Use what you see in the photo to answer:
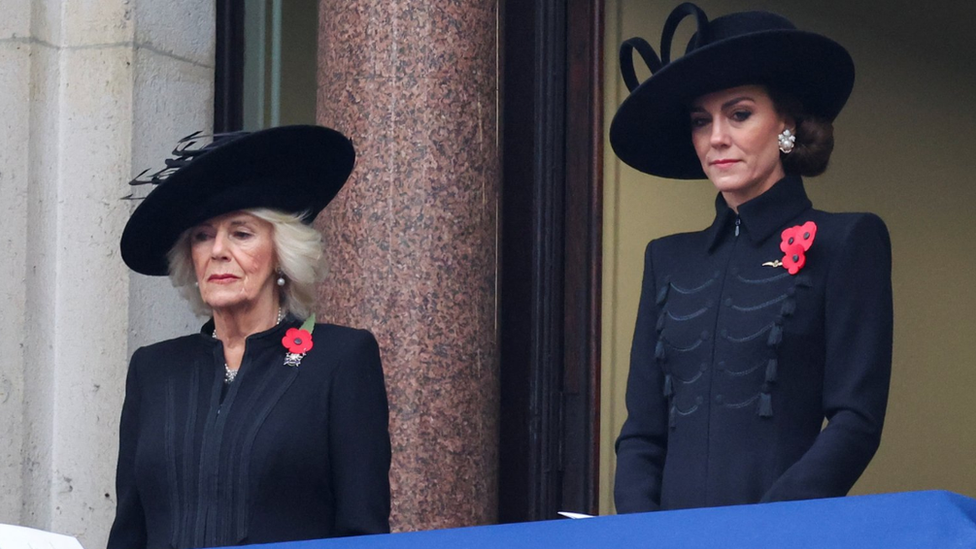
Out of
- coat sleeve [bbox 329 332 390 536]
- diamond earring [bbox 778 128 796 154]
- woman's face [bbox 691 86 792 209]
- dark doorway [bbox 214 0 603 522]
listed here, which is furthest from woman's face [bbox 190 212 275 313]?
dark doorway [bbox 214 0 603 522]

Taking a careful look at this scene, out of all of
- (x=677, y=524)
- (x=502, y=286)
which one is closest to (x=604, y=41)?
(x=502, y=286)

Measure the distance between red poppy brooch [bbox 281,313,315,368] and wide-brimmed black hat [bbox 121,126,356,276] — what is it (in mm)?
287

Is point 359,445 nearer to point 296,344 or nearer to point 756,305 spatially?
point 296,344

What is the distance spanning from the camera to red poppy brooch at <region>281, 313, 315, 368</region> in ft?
11.6

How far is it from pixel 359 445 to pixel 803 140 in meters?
1.14

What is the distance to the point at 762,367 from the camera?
10.1 ft

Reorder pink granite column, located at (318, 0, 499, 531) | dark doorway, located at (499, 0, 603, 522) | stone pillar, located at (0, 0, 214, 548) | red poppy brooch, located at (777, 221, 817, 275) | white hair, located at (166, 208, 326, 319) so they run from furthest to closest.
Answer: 1. dark doorway, located at (499, 0, 603, 522)
2. stone pillar, located at (0, 0, 214, 548)
3. pink granite column, located at (318, 0, 499, 531)
4. white hair, located at (166, 208, 326, 319)
5. red poppy brooch, located at (777, 221, 817, 275)

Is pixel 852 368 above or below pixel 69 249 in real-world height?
below

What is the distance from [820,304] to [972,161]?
4668 millimetres

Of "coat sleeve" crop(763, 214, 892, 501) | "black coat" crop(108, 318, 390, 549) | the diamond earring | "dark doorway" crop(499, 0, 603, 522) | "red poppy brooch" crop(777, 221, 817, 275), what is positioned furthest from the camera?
"dark doorway" crop(499, 0, 603, 522)

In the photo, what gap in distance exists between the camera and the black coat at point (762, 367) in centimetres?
294

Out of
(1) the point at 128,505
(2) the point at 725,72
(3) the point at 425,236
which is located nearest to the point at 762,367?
(2) the point at 725,72

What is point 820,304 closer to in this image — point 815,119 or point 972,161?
point 815,119

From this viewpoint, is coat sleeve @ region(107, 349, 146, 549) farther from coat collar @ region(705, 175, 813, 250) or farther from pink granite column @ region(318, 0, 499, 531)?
coat collar @ region(705, 175, 813, 250)
